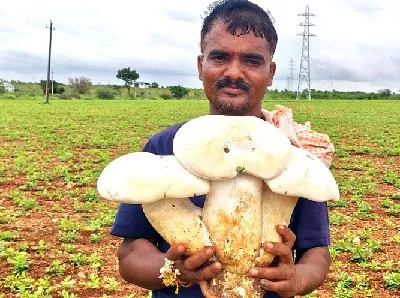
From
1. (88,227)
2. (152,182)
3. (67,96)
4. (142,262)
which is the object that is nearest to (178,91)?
(67,96)

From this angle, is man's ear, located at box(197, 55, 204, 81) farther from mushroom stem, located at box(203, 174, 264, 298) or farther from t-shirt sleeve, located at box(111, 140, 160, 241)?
mushroom stem, located at box(203, 174, 264, 298)

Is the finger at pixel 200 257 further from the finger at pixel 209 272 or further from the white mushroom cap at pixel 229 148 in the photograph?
the white mushroom cap at pixel 229 148

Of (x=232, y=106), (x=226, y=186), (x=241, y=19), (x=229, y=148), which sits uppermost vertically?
(x=241, y=19)

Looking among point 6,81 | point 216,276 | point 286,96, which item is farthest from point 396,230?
point 6,81

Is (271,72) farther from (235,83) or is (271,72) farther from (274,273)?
(274,273)

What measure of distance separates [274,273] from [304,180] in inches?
11.7

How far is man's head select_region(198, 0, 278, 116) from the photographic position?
1903mm

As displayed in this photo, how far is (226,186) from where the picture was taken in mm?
1543

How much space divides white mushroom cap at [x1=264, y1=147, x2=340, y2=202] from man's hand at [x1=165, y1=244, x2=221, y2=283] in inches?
10.6

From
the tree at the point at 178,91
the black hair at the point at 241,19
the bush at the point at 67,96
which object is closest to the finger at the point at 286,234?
the black hair at the point at 241,19

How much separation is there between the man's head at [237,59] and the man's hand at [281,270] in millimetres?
516

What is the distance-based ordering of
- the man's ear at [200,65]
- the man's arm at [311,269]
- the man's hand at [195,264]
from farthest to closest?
1. the man's ear at [200,65]
2. the man's arm at [311,269]
3. the man's hand at [195,264]

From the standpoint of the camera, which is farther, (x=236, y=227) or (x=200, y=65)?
(x=200, y=65)

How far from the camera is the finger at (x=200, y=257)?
156cm
